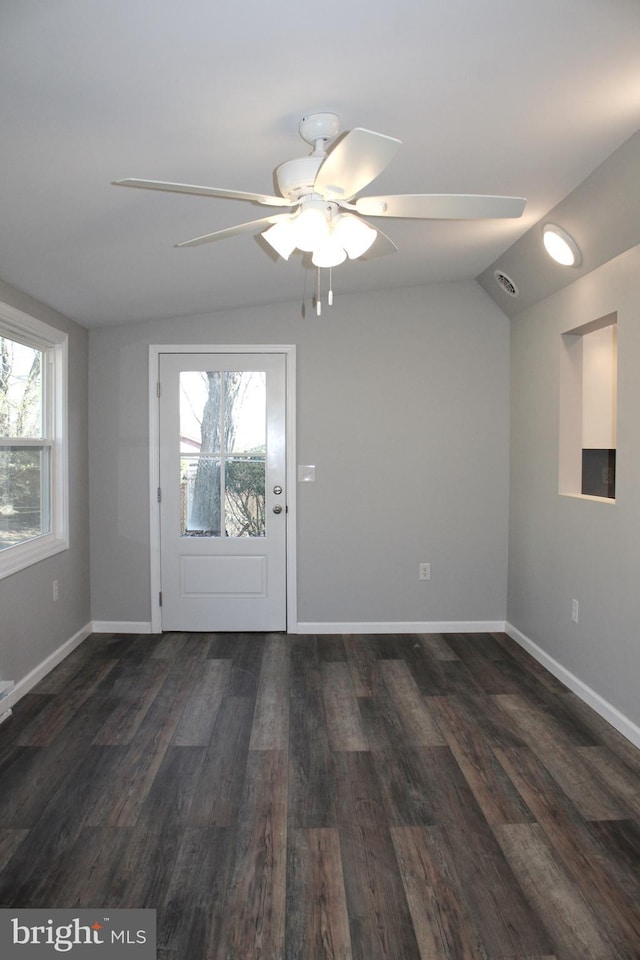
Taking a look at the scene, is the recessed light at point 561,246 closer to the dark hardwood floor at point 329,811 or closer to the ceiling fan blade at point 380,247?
the ceiling fan blade at point 380,247

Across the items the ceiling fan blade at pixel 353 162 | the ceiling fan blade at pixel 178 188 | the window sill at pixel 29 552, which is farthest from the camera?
the window sill at pixel 29 552

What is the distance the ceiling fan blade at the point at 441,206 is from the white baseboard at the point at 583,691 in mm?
2269

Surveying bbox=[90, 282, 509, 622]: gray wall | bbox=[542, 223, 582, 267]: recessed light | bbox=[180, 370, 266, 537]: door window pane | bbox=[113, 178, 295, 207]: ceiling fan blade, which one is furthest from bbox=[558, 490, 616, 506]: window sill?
bbox=[113, 178, 295, 207]: ceiling fan blade

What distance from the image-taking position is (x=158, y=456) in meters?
4.41

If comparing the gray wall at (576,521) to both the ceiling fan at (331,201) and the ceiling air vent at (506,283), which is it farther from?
the ceiling fan at (331,201)

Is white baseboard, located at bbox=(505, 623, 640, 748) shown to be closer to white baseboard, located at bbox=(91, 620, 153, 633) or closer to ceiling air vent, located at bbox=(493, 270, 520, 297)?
ceiling air vent, located at bbox=(493, 270, 520, 297)

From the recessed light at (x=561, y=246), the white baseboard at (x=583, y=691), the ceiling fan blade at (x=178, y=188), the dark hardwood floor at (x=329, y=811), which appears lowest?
the dark hardwood floor at (x=329, y=811)

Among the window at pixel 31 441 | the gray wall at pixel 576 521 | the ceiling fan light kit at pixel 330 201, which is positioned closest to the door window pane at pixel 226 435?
the window at pixel 31 441

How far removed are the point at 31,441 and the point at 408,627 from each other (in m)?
2.70

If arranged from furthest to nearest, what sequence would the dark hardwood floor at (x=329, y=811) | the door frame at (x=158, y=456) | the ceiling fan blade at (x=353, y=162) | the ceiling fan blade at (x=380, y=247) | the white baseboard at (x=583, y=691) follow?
the door frame at (x=158, y=456) → the white baseboard at (x=583, y=691) → the ceiling fan blade at (x=380, y=247) → the dark hardwood floor at (x=329, y=811) → the ceiling fan blade at (x=353, y=162)

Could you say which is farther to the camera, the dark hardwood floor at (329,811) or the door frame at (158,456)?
the door frame at (158,456)

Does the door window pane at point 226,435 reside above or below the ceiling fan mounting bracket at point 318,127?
below

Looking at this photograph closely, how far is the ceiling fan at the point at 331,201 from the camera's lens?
1634 millimetres

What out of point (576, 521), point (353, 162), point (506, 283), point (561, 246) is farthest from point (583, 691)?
point (353, 162)
